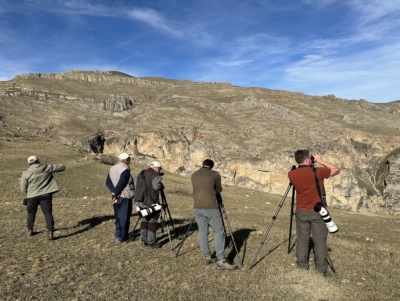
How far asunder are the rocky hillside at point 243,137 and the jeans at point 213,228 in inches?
2447

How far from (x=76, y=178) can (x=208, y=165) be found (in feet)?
78.7

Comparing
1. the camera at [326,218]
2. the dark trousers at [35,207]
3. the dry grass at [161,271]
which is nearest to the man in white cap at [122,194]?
the dry grass at [161,271]

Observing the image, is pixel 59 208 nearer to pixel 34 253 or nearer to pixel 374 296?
pixel 34 253

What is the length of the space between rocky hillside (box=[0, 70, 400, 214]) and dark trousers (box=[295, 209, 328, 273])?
208 ft

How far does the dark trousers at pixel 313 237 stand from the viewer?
918 cm

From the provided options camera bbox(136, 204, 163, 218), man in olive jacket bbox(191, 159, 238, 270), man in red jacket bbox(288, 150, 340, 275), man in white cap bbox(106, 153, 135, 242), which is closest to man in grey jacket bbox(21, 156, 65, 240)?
man in white cap bbox(106, 153, 135, 242)

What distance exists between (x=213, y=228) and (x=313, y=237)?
9.57ft

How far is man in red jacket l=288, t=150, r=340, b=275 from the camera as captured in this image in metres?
9.15

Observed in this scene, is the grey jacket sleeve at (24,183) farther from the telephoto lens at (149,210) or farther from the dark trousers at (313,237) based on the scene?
the dark trousers at (313,237)

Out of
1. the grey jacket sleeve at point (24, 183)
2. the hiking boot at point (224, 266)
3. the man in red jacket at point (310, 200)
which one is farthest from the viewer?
the grey jacket sleeve at point (24, 183)

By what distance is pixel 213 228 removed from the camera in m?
9.96

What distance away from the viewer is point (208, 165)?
10031 mm

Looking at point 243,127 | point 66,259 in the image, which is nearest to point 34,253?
point 66,259

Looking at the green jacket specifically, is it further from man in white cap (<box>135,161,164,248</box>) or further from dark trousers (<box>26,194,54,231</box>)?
man in white cap (<box>135,161,164,248</box>)
